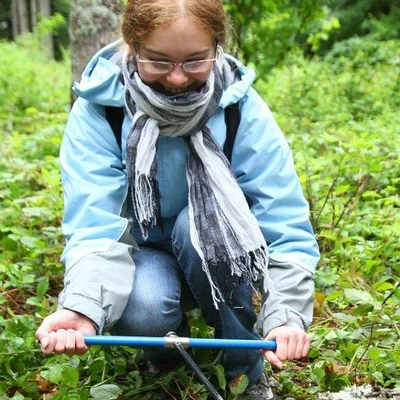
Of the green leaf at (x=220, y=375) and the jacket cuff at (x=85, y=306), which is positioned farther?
the green leaf at (x=220, y=375)

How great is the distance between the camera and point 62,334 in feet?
6.39

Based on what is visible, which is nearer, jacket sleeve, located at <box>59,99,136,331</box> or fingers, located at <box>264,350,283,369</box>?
fingers, located at <box>264,350,283,369</box>

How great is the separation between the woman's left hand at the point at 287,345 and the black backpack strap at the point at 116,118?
741 mm

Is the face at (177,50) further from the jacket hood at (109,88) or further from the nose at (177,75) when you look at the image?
the jacket hood at (109,88)

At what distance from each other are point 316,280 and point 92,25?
1.84 m

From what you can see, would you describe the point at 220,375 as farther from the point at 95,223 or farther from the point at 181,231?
the point at 95,223

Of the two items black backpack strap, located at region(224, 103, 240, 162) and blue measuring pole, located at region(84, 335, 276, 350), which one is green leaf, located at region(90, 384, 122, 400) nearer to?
blue measuring pole, located at region(84, 335, 276, 350)

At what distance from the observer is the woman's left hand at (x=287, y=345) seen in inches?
79.6

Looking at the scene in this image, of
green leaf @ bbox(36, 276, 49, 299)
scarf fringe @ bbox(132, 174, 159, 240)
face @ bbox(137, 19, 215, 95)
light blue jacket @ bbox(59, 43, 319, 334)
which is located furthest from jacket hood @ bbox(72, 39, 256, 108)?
green leaf @ bbox(36, 276, 49, 299)

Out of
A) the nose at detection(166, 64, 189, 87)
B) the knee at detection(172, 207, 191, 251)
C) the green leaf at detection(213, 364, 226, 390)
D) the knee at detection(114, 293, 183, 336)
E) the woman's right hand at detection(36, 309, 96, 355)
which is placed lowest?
the green leaf at detection(213, 364, 226, 390)

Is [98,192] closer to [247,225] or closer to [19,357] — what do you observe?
[247,225]

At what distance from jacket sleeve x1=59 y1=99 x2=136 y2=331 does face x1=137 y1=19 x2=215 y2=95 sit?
9.5 inches

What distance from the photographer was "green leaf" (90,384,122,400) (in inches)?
93.4

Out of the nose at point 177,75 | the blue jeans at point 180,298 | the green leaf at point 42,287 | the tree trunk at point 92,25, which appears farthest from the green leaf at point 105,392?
the tree trunk at point 92,25
